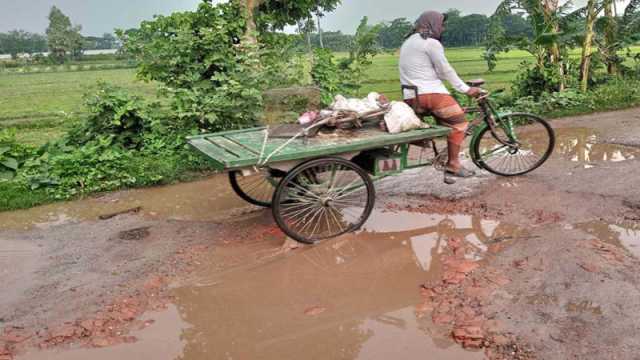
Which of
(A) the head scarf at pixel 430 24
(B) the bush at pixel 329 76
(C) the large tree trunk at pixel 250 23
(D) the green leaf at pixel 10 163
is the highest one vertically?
(C) the large tree trunk at pixel 250 23

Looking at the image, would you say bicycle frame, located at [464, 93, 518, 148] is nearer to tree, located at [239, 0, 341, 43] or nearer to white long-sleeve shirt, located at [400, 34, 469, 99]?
white long-sleeve shirt, located at [400, 34, 469, 99]

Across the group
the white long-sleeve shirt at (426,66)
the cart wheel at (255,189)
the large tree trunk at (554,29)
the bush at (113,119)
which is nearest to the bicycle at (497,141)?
the white long-sleeve shirt at (426,66)

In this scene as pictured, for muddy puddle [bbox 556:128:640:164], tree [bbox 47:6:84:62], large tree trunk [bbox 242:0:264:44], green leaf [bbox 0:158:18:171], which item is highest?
tree [bbox 47:6:84:62]

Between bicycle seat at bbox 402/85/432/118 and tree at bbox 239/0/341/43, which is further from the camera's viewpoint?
tree at bbox 239/0/341/43

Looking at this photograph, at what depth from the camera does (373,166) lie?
4621mm

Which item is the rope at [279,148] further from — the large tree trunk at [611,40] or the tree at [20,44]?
the tree at [20,44]

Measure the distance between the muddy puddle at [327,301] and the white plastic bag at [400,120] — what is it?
91 cm

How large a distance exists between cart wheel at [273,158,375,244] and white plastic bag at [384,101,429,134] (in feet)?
1.63

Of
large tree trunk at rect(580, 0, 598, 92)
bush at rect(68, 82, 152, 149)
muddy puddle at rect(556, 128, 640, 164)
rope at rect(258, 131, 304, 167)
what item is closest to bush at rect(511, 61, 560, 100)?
large tree trunk at rect(580, 0, 598, 92)

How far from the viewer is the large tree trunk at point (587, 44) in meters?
9.15

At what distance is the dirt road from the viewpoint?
3.05m

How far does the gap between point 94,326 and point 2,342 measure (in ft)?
1.78

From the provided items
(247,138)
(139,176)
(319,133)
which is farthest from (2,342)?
(139,176)

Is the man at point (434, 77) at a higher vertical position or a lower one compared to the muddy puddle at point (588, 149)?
higher
